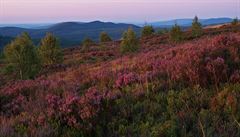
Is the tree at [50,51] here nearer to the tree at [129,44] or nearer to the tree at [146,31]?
the tree at [129,44]

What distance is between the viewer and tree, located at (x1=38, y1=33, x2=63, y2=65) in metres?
35.7

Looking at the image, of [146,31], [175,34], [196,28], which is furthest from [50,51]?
[146,31]

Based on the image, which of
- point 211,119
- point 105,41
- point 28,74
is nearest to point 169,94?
point 211,119

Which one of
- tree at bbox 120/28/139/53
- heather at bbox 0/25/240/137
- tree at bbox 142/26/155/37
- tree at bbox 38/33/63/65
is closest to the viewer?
heather at bbox 0/25/240/137

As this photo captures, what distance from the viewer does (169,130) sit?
176 inches

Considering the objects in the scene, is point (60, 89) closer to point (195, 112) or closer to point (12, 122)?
point (12, 122)

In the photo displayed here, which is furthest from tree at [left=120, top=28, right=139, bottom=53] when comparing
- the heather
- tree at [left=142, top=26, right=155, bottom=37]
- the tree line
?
tree at [left=142, top=26, right=155, bottom=37]

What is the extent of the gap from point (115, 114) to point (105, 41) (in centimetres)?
7458

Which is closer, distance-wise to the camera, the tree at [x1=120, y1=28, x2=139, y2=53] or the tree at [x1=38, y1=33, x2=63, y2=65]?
the tree at [x1=38, y1=33, x2=63, y2=65]

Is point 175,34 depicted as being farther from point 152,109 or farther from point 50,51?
point 152,109

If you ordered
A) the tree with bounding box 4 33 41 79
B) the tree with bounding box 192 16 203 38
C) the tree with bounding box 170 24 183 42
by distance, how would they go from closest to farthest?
1. the tree with bounding box 4 33 41 79
2. the tree with bounding box 170 24 183 42
3. the tree with bounding box 192 16 203 38

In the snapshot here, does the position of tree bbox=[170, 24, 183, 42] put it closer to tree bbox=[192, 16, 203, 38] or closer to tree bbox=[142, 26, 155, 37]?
tree bbox=[192, 16, 203, 38]

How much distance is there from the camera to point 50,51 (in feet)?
118

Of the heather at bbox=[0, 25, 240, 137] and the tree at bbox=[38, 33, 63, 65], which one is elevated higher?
the heather at bbox=[0, 25, 240, 137]
